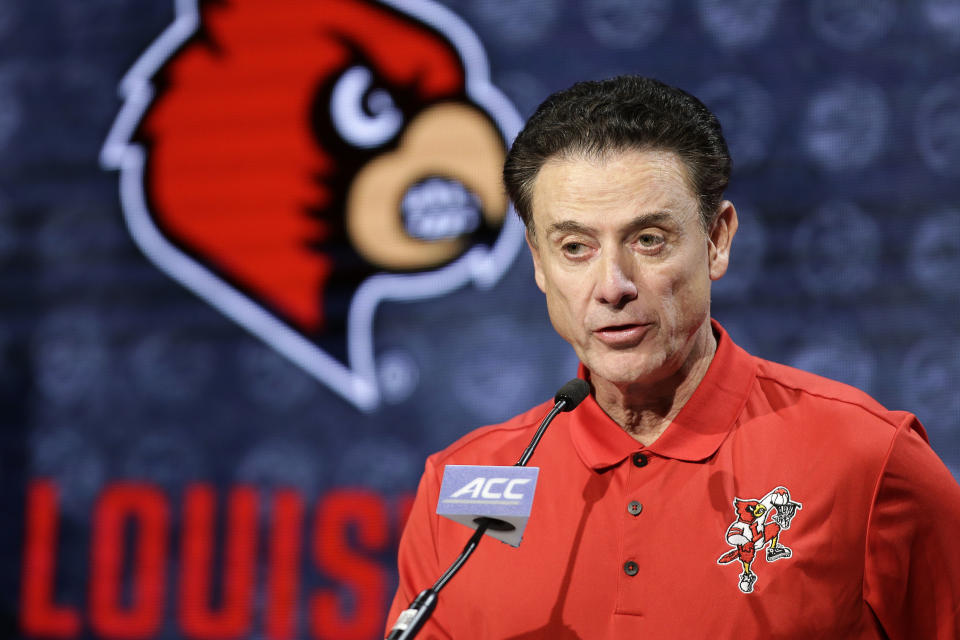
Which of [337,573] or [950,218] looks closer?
[950,218]

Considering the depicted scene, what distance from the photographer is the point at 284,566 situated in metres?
2.78

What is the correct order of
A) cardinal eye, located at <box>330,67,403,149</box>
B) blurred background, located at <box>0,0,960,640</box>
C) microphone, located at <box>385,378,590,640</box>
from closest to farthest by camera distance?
1. microphone, located at <box>385,378,590,640</box>
2. blurred background, located at <box>0,0,960,640</box>
3. cardinal eye, located at <box>330,67,403,149</box>

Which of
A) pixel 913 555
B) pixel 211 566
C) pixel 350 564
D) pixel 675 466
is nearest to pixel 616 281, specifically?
pixel 675 466

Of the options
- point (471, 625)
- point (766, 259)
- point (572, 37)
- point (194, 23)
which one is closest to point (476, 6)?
point (572, 37)

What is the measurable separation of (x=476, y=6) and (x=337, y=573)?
5.39 ft

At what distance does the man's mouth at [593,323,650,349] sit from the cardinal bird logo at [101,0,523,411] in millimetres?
1350

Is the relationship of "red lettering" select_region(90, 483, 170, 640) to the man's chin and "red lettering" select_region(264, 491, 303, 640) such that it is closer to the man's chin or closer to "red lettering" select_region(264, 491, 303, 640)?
"red lettering" select_region(264, 491, 303, 640)

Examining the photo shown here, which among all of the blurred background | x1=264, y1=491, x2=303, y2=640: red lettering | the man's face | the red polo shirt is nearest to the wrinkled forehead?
the man's face

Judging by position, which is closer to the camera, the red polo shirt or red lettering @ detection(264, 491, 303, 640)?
the red polo shirt

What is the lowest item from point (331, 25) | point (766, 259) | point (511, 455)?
point (511, 455)

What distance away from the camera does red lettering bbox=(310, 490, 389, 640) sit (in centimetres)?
271

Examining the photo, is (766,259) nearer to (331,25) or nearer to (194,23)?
(331,25)

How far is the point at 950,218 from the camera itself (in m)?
2.42

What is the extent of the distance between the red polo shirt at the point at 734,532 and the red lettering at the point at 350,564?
125cm
